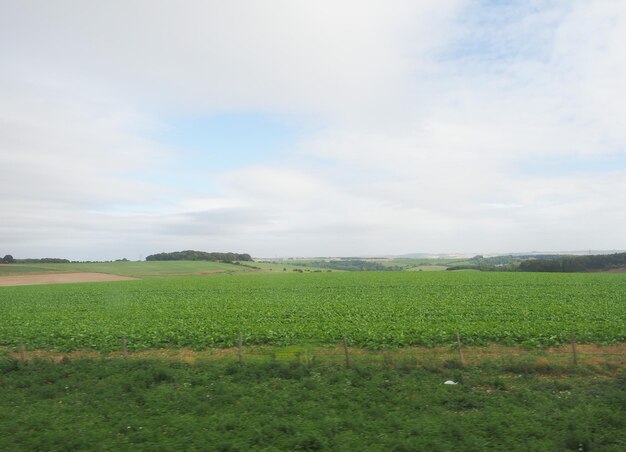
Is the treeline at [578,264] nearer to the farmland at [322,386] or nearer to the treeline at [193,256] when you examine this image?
the farmland at [322,386]

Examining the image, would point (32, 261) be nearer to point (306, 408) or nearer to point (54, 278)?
point (54, 278)

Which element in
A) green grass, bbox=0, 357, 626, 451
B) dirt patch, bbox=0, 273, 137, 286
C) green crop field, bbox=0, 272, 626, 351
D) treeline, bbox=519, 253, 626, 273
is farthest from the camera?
treeline, bbox=519, 253, 626, 273

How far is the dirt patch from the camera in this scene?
240ft

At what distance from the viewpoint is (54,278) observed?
79062 mm

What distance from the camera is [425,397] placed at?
9680mm

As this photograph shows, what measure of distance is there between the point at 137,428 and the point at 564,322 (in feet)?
69.3

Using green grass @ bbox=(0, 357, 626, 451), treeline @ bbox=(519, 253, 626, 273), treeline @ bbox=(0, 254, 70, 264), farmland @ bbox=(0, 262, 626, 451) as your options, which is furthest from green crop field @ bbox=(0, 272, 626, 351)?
treeline @ bbox=(0, 254, 70, 264)

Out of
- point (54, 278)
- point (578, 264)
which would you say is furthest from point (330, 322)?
point (578, 264)

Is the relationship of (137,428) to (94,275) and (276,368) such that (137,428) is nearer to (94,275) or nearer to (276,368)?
(276,368)

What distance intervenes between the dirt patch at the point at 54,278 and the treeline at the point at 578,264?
90.6 metres

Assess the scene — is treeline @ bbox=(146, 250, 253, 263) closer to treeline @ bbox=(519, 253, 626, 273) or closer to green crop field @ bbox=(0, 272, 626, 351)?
treeline @ bbox=(519, 253, 626, 273)

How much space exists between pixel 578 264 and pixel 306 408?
102 metres

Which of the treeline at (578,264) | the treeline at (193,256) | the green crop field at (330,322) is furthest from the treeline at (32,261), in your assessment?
the treeline at (578,264)

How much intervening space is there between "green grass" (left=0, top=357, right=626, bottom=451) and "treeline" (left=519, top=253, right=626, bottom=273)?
92.1m
